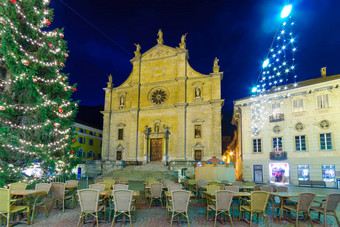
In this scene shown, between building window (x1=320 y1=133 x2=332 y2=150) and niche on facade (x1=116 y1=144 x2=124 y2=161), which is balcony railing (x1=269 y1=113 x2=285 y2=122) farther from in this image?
niche on facade (x1=116 y1=144 x2=124 y2=161)

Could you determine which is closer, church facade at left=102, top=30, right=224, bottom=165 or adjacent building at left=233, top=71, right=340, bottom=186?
adjacent building at left=233, top=71, right=340, bottom=186

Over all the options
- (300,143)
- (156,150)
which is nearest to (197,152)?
(156,150)

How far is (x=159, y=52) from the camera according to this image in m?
32.5

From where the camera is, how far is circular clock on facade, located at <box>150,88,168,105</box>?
103 feet

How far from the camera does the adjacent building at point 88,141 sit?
117 ft

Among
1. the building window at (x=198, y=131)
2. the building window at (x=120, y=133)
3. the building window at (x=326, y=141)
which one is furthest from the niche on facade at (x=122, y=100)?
the building window at (x=326, y=141)

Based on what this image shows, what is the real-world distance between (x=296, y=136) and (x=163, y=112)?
1575 centimetres

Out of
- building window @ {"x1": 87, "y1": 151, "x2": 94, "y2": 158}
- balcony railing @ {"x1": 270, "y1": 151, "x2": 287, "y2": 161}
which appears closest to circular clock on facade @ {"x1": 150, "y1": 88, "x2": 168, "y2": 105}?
balcony railing @ {"x1": 270, "y1": 151, "x2": 287, "y2": 161}

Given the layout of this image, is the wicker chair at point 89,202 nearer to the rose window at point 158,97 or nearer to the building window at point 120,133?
the rose window at point 158,97

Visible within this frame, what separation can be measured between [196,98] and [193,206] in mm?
20589

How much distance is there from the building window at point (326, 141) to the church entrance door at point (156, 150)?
692 inches

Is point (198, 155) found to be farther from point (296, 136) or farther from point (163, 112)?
point (296, 136)

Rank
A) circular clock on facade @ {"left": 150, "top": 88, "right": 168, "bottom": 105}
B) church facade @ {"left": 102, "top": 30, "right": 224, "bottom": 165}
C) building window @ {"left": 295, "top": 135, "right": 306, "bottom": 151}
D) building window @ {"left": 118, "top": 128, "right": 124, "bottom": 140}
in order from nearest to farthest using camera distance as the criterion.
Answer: building window @ {"left": 295, "top": 135, "right": 306, "bottom": 151} < church facade @ {"left": 102, "top": 30, "right": 224, "bottom": 165} < circular clock on facade @ {"left": 150, "top": 88, "right": 168, "bottom": 105} < building window @ {"left": 118, "top": 128, "right": 124, "bottom": 140}

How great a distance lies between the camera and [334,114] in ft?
65.0
